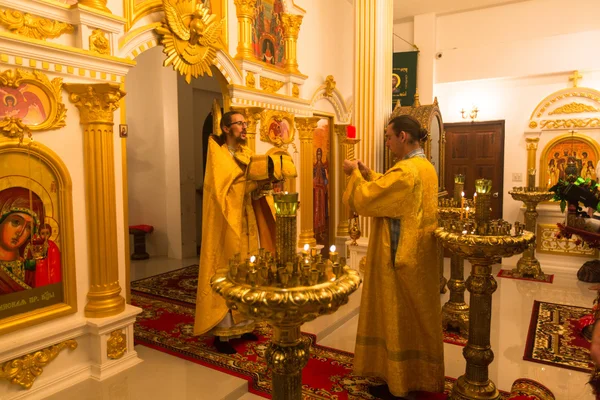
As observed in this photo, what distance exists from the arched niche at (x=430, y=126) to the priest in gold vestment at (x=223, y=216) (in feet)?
7.95

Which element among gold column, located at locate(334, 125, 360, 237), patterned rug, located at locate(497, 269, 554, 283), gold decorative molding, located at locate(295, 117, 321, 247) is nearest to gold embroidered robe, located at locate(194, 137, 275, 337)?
gold decorative molding, located at locate(295, 117, 321, 247)

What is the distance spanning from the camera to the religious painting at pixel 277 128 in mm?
→ 6363

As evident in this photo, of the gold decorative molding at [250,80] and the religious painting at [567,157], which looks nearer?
the gold decorative molding at [250,80]

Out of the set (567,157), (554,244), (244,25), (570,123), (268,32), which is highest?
(268,32)

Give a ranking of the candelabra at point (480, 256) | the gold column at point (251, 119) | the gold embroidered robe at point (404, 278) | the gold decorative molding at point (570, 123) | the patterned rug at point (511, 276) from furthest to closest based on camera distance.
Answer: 1. the gold decorative molding at point (570, 123)
2. the patterned rug at point (511, 276)
3. the gold column at point (251, 119)
4. the gold embroidered robe at point (404, 278)
5. the candelabra at point (480, 256)

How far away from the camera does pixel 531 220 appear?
25.5ft

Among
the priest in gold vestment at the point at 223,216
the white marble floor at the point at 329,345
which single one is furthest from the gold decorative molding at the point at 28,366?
the priest in gold vestment at the point at 223,216

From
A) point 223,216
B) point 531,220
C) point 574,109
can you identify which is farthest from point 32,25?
point 574,109

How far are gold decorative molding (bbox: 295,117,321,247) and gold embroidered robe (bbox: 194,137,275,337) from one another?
3285 mm

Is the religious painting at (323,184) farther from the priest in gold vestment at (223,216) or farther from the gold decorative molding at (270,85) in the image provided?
the priest in gold vestment at (223,216)

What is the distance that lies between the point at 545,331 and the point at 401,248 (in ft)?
9.51

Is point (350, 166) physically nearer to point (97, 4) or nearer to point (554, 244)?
point (97, 4)

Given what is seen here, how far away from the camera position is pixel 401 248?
10.1 ft

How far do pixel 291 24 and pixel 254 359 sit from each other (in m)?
4.92
